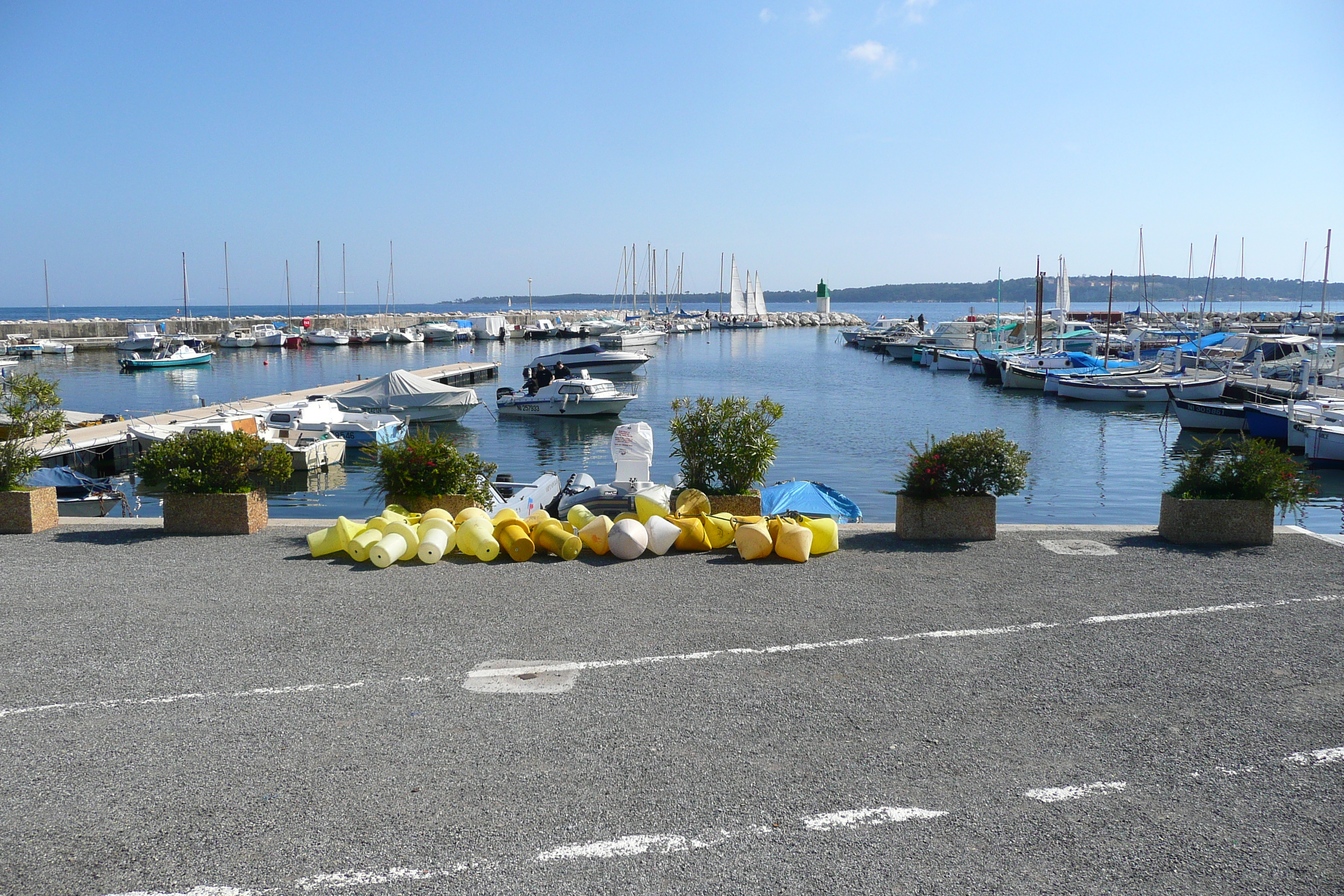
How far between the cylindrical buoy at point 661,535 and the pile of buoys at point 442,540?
0.70 meters

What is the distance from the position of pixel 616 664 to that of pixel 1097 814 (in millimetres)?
3041

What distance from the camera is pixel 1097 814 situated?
450 centimetres

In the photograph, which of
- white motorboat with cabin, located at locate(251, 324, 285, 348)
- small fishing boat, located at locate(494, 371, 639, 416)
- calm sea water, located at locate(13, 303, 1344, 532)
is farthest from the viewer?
white motorboat with cabin, located at locate(251, 324, 285, 348)

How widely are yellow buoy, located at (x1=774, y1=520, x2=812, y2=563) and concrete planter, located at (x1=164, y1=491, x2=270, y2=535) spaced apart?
551 cm

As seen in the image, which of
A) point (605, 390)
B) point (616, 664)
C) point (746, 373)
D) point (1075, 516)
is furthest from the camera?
point (746, 373)

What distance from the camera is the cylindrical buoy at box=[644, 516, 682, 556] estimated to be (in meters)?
9.36

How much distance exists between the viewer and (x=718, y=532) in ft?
31.5

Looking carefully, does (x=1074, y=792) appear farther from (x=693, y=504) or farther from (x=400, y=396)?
(x=400, y=396)

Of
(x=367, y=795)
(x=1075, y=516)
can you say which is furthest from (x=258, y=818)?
(x=1075, y=516)

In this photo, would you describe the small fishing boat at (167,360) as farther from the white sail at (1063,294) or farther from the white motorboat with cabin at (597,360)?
the white sail at (1063,294)

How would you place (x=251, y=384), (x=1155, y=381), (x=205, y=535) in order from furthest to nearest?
(x=251, y=384)
(x=1155, y=381)
(x=205, y=535)

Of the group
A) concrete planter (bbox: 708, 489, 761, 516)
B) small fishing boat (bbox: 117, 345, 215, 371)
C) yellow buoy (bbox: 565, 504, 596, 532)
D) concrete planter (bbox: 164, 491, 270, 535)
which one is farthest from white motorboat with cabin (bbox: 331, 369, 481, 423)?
small fishing boat (bbox: 117, 345, 215, 371)

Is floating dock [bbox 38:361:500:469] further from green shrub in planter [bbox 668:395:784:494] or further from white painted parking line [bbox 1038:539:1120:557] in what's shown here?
white painted parking line [bbox 1038:539:1120:557]

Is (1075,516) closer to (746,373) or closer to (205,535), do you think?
(205,535)
